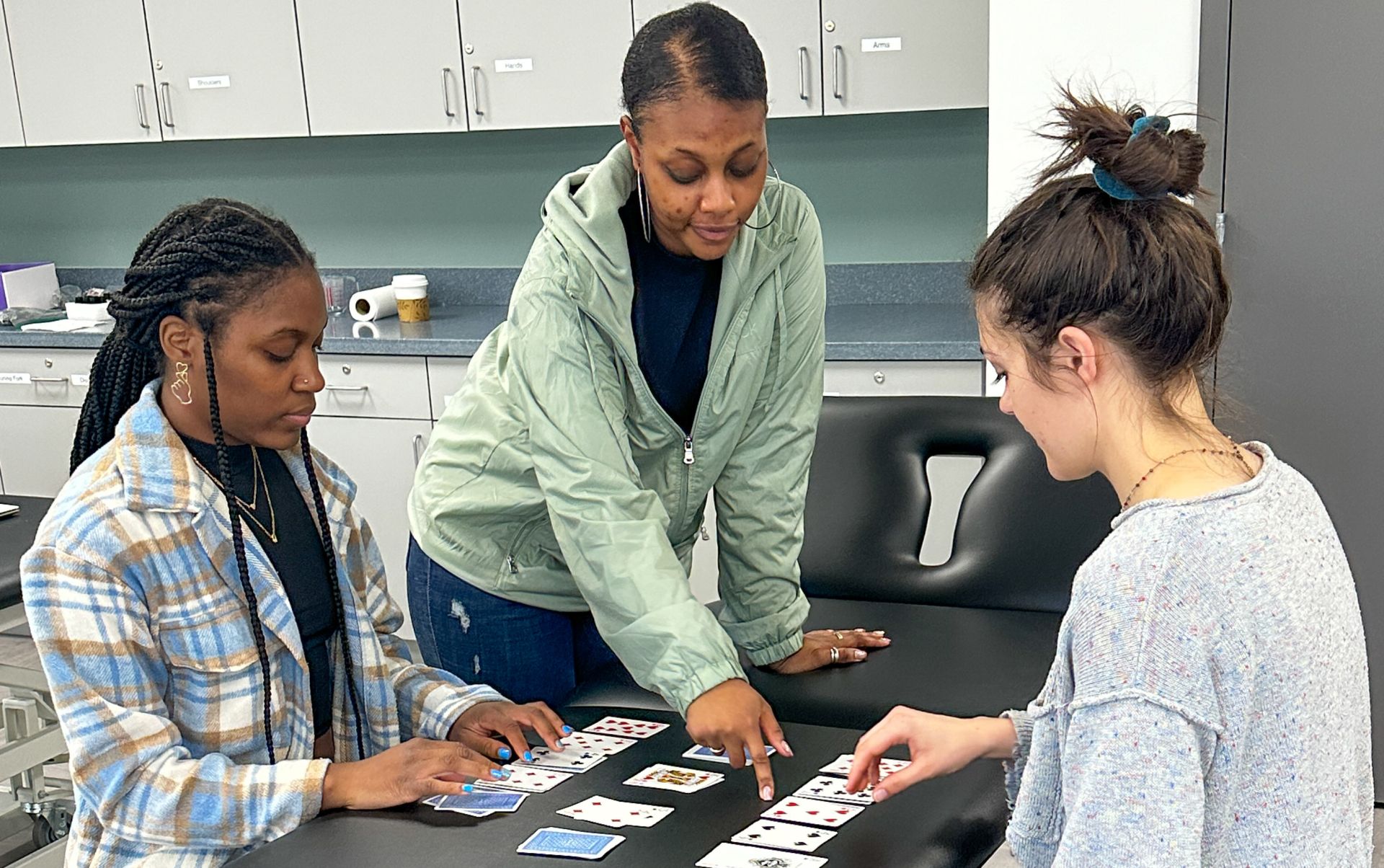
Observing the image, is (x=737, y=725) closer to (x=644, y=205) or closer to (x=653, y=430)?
(x=653, y=430)

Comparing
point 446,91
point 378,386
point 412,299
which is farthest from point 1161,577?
point 412,299

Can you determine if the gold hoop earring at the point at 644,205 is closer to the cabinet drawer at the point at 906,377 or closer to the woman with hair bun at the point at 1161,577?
the woman with hair bun at the point at 1161,577

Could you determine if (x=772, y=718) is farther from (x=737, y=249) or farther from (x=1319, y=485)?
(x=1319, y=485)

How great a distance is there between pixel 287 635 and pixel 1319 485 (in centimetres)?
191

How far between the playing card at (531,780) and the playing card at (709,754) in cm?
12

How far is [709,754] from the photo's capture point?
132 cm

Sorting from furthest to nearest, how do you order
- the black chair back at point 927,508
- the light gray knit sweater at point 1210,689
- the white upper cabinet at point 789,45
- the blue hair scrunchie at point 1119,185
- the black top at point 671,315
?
1. the white upper cabinet at point 789,45
2. the black chair back at point 927,508
3. the black top at point 671,315
4. the blue hair scrunchie at point 1119,185
5. the light gray knit sweater at point 1210,689

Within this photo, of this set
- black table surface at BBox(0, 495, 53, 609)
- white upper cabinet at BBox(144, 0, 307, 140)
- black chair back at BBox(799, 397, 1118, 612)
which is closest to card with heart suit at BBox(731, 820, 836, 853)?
black chair back at BBox(799, 397, 1118, 612)

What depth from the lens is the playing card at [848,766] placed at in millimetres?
1260

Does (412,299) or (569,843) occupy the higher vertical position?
(412,299)

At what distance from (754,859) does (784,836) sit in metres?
0.05

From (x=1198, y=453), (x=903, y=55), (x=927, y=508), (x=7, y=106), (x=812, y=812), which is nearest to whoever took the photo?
(x=1198, y=453)

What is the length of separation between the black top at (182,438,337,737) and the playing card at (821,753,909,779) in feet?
1.85

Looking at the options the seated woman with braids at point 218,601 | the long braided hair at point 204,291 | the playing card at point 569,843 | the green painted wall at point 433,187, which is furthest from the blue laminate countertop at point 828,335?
the playing card at point 569,843
